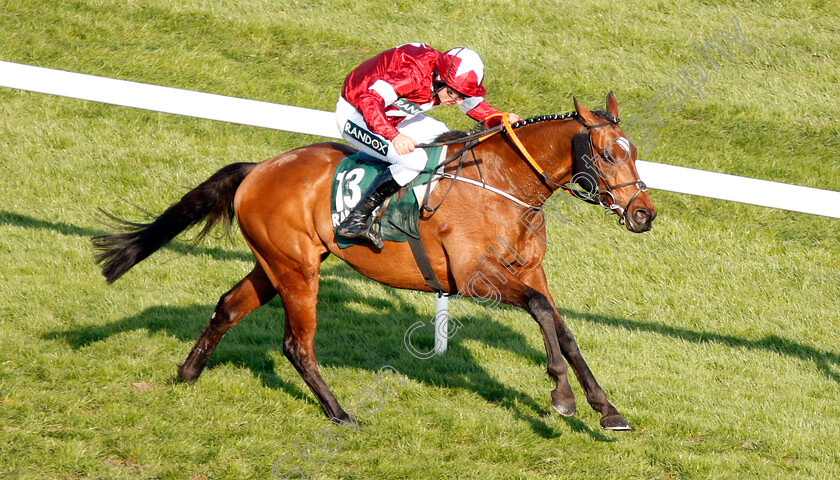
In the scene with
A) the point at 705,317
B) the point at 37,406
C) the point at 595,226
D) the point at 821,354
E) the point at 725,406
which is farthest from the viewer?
the point at 595,226

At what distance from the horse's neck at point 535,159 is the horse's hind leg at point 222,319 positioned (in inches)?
71.6

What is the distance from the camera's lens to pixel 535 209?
493cm

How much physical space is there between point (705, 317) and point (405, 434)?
324 cm

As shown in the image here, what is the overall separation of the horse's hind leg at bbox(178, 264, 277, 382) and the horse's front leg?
1.88 m

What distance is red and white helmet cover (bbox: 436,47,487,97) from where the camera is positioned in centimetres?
482

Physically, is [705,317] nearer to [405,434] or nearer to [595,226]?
[595,226]

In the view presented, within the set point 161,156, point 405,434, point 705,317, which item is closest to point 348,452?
point 405,434

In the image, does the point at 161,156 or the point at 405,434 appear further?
the point at 161,156

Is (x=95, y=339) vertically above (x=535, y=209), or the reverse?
(x=535, y=209)

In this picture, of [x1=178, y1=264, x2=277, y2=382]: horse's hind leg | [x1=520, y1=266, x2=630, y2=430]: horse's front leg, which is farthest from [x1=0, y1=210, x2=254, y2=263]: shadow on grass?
[x1=520, y1=266, x2=630, y2=430]: horse's front leg

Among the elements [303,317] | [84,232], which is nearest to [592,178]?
[303,317]

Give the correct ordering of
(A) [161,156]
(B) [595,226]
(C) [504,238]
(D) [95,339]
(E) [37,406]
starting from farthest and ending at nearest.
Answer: (A) [161,156], (B) [595,226], (D) [95,339], (E) [37,406], (C) [504,238]

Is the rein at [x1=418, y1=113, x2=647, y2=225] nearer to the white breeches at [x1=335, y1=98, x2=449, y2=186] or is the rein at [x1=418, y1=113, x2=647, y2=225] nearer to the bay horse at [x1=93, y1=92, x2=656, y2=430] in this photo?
the bay horse at [x1=93, y1=92, x2=656, y2=430]

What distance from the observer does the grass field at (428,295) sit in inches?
200
